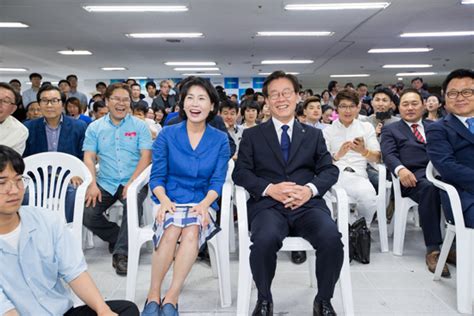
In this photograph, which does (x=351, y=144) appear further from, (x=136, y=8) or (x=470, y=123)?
(x=136, y=8)

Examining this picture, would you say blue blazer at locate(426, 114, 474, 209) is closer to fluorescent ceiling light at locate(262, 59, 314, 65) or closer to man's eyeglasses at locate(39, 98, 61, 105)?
man's eyeglasses at locate(39, 98, 61, 105)

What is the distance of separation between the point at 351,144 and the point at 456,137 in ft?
2.60

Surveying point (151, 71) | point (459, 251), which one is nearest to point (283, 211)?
point (459, 251)

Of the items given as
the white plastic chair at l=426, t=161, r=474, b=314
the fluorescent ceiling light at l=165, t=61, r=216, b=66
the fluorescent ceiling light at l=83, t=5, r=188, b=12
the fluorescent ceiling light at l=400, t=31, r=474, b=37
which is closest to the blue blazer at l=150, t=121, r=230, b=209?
the white plastic chair at l=426, t=161, r=474, b=314

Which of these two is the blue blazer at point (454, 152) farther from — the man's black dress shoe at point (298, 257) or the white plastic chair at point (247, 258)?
the man's black dress shoe at point (298, 257)

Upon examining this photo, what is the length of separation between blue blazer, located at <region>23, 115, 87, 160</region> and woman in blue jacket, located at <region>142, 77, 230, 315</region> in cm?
102

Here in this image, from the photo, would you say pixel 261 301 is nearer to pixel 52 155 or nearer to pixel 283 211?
pixel 283 211

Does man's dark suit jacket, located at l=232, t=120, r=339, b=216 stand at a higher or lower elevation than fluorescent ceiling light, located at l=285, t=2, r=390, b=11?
lower

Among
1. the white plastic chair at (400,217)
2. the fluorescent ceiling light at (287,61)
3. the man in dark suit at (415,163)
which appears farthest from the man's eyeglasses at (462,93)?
the fluorescent ceiling light at (287,61)

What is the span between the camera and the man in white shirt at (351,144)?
113 inches

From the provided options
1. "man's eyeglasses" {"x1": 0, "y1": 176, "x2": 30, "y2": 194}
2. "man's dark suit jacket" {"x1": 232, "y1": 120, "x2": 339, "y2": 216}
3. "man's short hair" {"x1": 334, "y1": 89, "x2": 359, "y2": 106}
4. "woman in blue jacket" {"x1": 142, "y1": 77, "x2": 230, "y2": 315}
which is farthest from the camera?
"man's short hair" {"x1": 334, "y1": 89, "x2": 359, "y2": 106}

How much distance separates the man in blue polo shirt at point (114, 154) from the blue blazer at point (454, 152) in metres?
1.98

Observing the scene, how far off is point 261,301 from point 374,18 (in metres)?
5.79

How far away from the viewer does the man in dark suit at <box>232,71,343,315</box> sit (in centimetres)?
174
